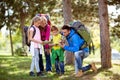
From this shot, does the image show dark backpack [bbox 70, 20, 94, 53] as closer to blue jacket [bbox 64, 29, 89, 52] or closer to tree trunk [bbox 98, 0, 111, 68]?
blue jacket [bbox 64, 29, 89, 52]

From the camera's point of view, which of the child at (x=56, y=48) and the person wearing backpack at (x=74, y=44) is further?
the child at (x=56, y=48)

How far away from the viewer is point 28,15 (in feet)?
107

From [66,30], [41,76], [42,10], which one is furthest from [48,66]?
[42,10]

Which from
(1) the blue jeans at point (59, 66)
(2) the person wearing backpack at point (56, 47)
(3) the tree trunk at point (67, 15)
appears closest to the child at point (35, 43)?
(2) the person wearing backpack at point (56, 47)

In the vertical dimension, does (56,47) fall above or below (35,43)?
below

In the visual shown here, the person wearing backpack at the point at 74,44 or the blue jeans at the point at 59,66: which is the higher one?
the person wearing backpack at the point at 74,44

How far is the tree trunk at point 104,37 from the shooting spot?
1286cm

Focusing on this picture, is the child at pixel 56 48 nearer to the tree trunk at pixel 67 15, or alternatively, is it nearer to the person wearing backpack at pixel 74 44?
the person wearing backpack at pixel 74 44

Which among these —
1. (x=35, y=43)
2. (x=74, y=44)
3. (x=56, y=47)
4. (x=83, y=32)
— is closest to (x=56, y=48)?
(x=56, y=47)

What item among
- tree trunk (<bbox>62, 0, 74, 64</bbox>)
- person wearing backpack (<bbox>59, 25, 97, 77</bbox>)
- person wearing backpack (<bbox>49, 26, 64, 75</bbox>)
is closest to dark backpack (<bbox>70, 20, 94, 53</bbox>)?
person wearing backpack (<bbox>59, 25, 97, 77</bbox>)

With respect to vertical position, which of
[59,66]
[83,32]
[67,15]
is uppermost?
[67,15]

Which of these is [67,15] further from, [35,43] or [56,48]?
[35,43]

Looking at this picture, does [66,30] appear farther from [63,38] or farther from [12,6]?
[12,6]

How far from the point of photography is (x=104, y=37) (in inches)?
506
